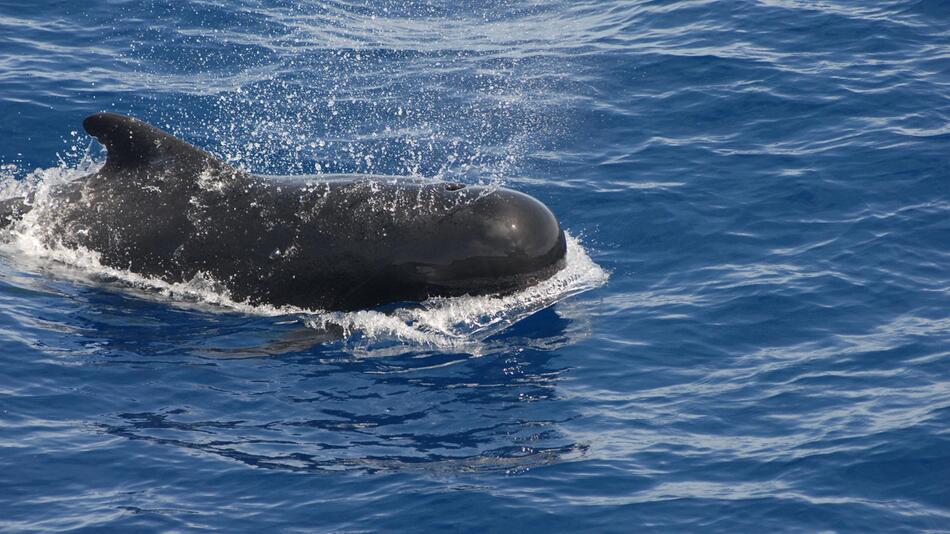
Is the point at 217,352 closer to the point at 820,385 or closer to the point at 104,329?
the point at 104,329

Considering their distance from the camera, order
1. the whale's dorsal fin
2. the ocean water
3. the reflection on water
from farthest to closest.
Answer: the whale's dorsal fin
the reflection on water
the ocean water

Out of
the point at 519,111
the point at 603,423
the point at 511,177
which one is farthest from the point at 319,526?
the point at 519,111

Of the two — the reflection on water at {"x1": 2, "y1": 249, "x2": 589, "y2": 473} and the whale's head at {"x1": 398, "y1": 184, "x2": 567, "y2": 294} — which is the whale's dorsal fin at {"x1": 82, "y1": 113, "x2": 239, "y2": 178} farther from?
the whale's head at {"x1": 398, "y1": 184, "x2": 567, "y2": 294}

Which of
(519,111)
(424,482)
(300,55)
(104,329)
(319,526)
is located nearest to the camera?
(319,526)

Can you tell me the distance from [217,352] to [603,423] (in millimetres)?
4783

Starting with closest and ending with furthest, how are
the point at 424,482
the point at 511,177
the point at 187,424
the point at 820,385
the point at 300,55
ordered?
the point at 424,482, the point at 187,424, the point at 820,385, the point at 511,177, the point at 300,55

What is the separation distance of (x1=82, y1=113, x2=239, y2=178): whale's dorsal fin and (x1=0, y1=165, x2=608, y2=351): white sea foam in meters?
1.44

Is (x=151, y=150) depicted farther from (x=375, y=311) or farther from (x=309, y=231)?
(x=375, y=311)

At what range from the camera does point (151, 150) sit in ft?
57.4

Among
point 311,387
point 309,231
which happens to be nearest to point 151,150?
point 309,231

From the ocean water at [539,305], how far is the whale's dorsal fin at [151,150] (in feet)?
5.28

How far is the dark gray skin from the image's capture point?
1675 cm

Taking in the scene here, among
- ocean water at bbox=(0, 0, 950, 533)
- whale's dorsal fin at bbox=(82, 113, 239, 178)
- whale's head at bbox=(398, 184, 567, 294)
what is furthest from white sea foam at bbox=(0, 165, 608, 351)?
whale's dorsal fin at bbox=(82, 113, 239, 178)

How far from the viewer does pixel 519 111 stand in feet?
78.8
